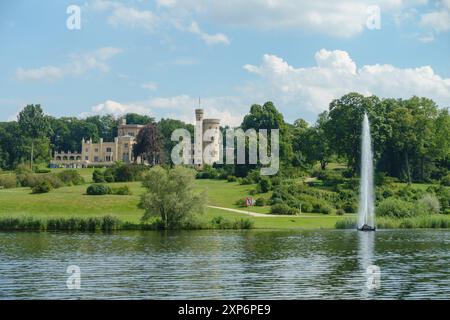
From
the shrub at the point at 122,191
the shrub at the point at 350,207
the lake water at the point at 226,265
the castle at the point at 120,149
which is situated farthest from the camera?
the castle at the point at 120,149

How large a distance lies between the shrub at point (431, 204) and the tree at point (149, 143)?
170ft

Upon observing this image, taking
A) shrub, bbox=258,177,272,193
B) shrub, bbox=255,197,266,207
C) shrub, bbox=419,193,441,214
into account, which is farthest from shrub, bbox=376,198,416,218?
shrub, bbox=258,177,272,193

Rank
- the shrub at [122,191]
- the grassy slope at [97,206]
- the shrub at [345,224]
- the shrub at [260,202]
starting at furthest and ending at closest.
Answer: the shrub at [122,191] < the shrub at [260,202] < the grassy slope at [97,206] < the shrub at [345,224]

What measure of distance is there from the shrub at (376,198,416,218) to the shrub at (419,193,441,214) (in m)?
4.19

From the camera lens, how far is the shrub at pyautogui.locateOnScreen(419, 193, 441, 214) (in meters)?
62.7

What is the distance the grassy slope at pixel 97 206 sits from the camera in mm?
55906

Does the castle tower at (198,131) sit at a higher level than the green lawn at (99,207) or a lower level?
higher

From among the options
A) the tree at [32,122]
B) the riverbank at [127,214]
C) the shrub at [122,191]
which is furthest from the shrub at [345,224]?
the tree at [32,122]

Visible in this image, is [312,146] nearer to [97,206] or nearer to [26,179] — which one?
[26,179]

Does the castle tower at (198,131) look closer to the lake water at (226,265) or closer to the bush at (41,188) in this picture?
the bush at (41,188)

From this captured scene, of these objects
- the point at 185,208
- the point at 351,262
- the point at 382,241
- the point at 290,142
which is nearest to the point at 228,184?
the point at 290,142

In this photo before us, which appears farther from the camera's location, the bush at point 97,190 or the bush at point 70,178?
the bush at point 70,178

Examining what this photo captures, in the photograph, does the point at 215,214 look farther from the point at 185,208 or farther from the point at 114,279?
the point at 114,279
